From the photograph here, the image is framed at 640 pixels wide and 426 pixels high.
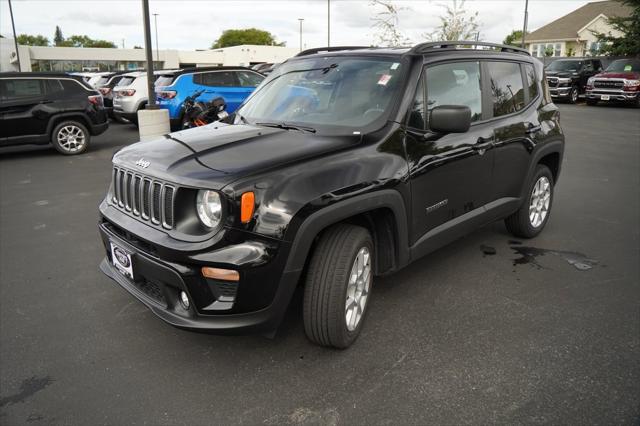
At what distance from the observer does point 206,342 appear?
332 centimetres

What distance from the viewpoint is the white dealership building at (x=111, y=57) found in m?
53.5

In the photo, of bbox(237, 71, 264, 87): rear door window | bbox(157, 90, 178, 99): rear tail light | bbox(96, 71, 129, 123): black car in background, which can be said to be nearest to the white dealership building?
bbox(96, 71, 129, 123): black car in background

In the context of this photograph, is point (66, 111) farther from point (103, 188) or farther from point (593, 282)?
point (593, 282)

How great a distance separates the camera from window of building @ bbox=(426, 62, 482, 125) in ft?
12.1

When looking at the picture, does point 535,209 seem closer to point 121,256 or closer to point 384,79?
point 384,79

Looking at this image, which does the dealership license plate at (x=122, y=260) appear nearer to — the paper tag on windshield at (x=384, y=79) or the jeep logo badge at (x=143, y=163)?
the jeep logo badge at (x=143, y=163)

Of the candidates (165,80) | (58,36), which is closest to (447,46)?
(165,80)

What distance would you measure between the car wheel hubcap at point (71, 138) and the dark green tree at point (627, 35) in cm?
3124

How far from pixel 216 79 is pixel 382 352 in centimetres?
1137

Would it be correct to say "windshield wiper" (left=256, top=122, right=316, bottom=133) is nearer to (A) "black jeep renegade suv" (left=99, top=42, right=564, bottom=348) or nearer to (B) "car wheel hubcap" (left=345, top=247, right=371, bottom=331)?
(A) "black jeep renegade suv" (left=99, top=42, right=564, bottom=348)

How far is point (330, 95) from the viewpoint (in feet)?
12.3

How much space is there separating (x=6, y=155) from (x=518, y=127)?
35.2ft

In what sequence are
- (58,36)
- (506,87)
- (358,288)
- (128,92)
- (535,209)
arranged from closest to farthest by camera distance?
1. (358,288)
2. (506,87)
3. (535,209)
4. (128,92)
5. (58,36)

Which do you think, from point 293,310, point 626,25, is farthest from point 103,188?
point 626,25
